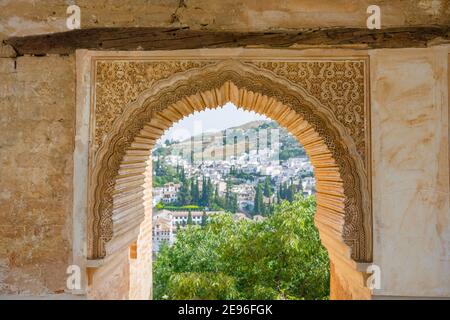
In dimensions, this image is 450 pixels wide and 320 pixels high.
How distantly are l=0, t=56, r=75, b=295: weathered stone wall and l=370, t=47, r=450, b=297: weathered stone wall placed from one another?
248cm

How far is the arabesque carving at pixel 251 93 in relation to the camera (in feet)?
7.98

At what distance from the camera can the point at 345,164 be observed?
2.45 meters

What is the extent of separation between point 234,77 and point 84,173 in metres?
1.43

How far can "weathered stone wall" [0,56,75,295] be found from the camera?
2479 millimetres

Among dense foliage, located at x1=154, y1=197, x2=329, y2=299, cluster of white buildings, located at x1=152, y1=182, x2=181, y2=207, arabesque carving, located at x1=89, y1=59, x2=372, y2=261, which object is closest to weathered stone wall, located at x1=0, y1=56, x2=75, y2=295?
arabesque carving, located at x1=89, y1=59, x2=372, y2=261

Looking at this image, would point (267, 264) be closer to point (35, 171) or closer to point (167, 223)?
point (167, 223)

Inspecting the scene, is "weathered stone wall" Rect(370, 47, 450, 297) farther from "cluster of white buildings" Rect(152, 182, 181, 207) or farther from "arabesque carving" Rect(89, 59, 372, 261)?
"cluster of white buildings" Rect(152, 182, 181, 207)

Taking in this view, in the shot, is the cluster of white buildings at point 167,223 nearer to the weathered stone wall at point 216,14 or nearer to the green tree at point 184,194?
the green tree at point 184,194

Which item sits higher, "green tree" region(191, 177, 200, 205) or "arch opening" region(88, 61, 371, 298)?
"arch opening" region(88, 61, 371, 298)

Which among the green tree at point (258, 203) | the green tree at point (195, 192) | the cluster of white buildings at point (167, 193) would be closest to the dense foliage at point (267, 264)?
the green tree at point (258, 203)

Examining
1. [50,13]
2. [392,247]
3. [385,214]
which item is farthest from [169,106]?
[392,247]

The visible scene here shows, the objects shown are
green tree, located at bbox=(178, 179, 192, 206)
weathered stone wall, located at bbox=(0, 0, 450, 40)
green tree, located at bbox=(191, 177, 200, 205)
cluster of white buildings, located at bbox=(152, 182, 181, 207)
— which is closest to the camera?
weathered stone wall, located at bbox=(0, 0, 450, 40)

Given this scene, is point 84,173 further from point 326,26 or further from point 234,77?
point 326,26
